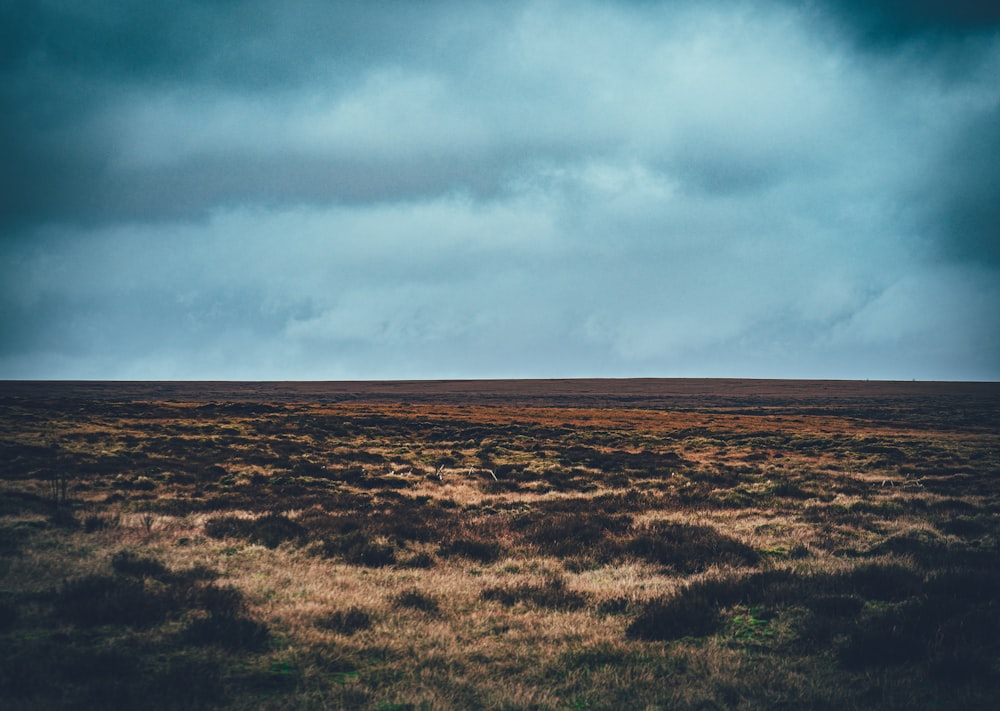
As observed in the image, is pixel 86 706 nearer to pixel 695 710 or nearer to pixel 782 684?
pixel 695 710

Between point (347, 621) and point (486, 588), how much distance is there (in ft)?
7.95

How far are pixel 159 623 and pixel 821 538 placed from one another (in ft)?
41.8

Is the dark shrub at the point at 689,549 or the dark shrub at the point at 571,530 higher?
the dark shrub at the point at 689,549

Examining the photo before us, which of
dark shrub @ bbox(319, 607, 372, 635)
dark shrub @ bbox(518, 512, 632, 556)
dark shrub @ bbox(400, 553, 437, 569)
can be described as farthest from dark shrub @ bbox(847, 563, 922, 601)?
dark shrub @ bbox(319, 607, 372, 635)

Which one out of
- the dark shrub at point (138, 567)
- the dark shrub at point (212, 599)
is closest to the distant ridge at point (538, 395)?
the dark shrub at point (138, 567)

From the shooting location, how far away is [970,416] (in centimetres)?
6347

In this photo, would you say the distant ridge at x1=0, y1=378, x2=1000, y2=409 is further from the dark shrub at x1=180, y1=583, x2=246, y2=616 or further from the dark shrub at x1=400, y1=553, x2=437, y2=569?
the dark shrub at x1=180, y1=583, x2=246, y2=616

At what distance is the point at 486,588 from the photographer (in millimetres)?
9305

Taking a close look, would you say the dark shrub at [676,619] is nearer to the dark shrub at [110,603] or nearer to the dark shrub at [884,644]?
the dark shrub at [884,644]

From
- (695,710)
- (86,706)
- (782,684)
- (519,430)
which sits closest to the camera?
(86,706)

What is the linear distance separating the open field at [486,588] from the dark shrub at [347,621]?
4cm

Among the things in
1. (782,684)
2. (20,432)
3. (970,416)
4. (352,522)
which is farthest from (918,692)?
(970,416)

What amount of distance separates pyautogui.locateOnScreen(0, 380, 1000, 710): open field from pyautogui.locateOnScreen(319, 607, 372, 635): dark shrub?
4 centimetres

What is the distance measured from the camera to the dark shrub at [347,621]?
7539 mm
